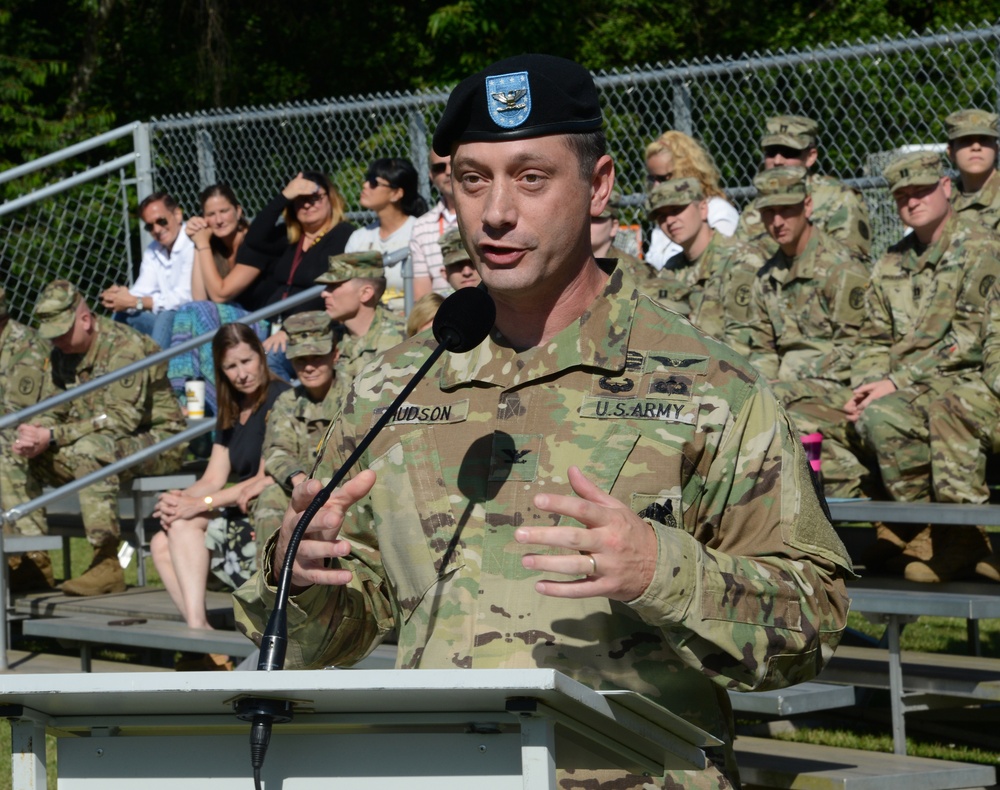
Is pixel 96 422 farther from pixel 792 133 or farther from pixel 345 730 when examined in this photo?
pixel 345 730

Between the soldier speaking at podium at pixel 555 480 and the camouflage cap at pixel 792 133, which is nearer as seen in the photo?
the soldier speaking at podium at pixel 555 480

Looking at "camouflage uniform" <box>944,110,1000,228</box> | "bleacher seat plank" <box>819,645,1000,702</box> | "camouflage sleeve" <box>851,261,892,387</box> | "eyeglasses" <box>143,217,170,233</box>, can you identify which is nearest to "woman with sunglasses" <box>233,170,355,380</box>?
"eyeglasses" <box>143,217,170,233</box>

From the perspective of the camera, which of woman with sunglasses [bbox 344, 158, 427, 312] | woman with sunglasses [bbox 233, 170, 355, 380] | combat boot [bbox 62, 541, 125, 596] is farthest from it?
woman with sunglasses [bbox 233, 170, 355, 380]

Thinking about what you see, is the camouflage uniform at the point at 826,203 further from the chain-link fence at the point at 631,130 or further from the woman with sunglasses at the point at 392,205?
the woman with sunglasses at the point at 392,205

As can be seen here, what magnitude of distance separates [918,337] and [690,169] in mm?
1676

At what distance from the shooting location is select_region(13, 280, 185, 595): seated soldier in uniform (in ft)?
28.7

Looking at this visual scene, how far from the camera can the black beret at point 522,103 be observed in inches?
93.3

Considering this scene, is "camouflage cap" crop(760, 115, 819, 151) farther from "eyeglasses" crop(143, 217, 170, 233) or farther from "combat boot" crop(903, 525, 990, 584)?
"eyeglasses" crop(143, 217, 170, 233)

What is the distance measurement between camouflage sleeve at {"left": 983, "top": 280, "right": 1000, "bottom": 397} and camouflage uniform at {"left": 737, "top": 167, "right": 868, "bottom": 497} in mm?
674

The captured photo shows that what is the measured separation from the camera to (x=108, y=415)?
354 inches

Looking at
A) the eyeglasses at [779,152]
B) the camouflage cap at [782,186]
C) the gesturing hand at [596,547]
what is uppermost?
the eyeglasses at [779,152]

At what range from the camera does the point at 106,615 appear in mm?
7875

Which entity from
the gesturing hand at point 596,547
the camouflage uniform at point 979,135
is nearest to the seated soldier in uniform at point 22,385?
the camouflage uniform at point 979,135

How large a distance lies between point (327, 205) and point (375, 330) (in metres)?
2.15
